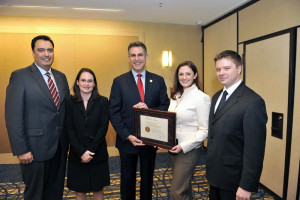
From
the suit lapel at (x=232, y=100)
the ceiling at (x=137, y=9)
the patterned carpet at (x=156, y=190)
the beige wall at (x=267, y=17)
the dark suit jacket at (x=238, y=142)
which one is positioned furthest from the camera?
the ceiling at (x=137, y=9)

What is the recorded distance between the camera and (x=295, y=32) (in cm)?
281

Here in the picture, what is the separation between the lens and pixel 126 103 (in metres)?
2.29

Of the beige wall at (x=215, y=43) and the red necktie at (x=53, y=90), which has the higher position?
the beige wall at (x=215, y=43)

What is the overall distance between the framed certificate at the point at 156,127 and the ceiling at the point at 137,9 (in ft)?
7.83

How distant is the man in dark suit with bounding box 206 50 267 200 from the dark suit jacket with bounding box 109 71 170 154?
724 millimetres

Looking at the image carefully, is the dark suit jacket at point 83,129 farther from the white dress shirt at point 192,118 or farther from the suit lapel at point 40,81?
the white dress shirt at point 192,118

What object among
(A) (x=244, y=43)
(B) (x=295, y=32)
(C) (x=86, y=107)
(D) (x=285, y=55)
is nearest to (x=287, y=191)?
(D) (x=285, y=55)

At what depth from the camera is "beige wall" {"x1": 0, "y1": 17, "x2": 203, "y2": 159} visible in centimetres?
453

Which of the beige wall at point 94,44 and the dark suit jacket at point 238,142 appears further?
the beige wall at point 94,44

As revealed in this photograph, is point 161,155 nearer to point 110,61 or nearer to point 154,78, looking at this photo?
point 110,61

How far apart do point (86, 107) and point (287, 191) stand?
9.17ft

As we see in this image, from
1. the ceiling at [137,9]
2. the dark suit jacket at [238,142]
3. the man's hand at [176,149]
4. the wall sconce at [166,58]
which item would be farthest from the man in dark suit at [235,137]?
the wall sconce at [166,58]

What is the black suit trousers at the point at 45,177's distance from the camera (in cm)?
216

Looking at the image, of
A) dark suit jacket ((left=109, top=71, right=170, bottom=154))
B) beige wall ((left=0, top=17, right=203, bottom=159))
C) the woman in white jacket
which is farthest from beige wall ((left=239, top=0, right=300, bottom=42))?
dark suit jacket ((left=109, top=71, right=170, bottom=154))
